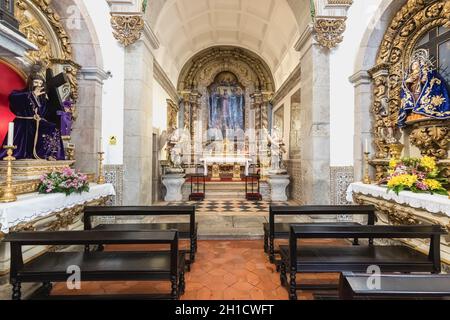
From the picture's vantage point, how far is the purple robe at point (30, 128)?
3824mm

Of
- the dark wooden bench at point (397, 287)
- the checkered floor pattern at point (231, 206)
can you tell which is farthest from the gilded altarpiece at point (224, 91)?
the dark wooden bench at point (397, 287)

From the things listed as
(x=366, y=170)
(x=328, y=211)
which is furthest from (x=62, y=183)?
(x=366, y=170)

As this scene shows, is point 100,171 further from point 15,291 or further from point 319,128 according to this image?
point 319,128

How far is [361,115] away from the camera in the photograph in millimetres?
5145

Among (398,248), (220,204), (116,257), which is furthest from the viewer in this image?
(220,204)

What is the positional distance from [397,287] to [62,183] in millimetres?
4161

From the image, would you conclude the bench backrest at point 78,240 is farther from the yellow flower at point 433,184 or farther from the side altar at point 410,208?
the yellow flower at point 433,184

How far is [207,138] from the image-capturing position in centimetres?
1250

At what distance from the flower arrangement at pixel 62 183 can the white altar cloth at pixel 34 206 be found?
0.10 metres

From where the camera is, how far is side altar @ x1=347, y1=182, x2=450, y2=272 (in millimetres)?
3014
